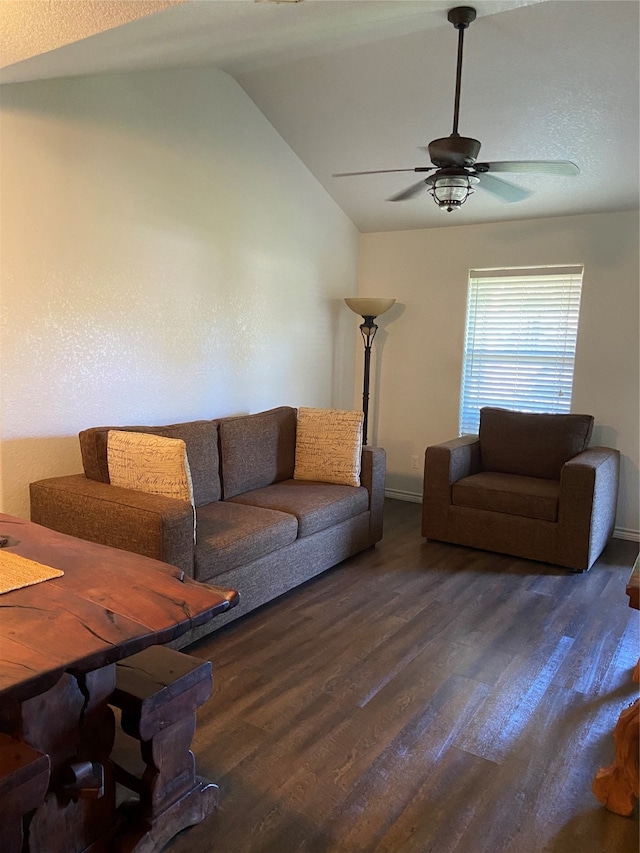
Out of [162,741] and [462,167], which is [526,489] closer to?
[462,167]

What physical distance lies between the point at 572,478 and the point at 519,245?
6.39 feet

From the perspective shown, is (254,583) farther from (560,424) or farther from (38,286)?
(560,424)

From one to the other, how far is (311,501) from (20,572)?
6.54 feet

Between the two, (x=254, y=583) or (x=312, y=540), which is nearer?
(x=254, y=583)

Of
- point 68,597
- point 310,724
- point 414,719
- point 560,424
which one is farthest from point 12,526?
point 560,424

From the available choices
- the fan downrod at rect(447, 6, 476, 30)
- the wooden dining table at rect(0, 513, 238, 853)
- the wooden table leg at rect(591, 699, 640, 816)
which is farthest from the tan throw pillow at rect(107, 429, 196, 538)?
the fan downrod at rect(447, 6, 476, 30)

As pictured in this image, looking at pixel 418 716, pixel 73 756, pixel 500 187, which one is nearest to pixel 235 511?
pixel 418 716

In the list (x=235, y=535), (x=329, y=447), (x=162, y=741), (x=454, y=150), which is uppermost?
(x=454, y=150)

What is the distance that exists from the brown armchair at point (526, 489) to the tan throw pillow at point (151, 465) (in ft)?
6.19

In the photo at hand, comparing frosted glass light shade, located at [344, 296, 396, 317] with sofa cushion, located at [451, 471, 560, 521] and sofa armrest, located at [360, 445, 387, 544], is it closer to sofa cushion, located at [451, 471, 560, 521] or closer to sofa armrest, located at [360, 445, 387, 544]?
sofa armrest, located at [360, 445, 387, 544]

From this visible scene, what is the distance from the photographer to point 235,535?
9.37 ft

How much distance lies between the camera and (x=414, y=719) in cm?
219

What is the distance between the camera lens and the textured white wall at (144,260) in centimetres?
285

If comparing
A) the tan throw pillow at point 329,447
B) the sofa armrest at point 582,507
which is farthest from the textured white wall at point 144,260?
the sofa armrest at point 582,507
